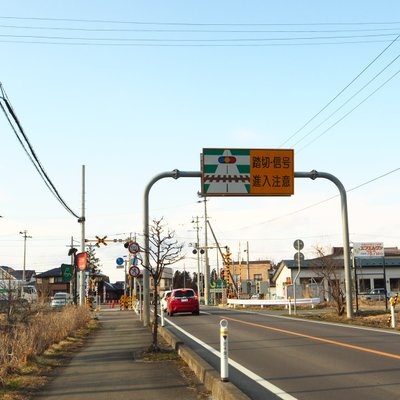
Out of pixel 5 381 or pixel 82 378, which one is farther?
pixel 82 378

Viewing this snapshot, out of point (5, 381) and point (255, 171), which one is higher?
point (255, 171)

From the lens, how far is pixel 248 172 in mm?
23281

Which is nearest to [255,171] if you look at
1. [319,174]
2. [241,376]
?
[319,174]

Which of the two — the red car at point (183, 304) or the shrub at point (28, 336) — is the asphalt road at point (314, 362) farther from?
the red car at point (183, 304)

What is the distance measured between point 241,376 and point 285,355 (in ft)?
9.74

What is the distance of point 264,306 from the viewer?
43031 mm

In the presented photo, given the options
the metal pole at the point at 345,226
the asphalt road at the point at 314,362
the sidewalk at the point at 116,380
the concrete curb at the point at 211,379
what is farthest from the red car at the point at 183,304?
the concrete curb at the point at 211,379

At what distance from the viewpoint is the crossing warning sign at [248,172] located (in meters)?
23.2

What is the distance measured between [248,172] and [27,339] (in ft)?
43.0

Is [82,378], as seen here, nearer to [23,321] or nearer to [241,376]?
[241,376]

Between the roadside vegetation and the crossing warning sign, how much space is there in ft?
26.2

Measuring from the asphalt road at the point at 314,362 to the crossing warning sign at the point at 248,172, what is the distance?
6.72 metres

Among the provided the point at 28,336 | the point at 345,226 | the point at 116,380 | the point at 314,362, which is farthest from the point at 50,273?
the point at 116,380

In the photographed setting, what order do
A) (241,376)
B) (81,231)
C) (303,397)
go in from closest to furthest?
(303,397)
(241,376)
(81,231)
